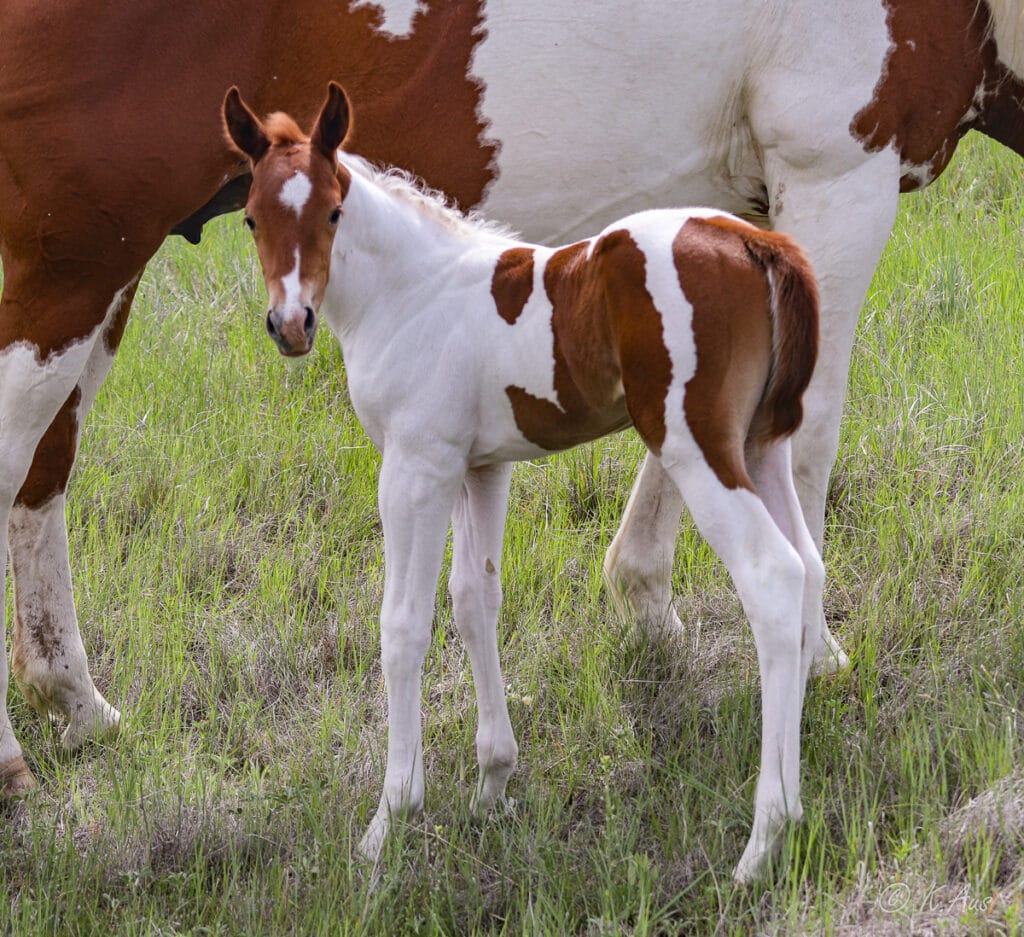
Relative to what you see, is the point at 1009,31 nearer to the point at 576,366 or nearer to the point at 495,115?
the point at 495,115

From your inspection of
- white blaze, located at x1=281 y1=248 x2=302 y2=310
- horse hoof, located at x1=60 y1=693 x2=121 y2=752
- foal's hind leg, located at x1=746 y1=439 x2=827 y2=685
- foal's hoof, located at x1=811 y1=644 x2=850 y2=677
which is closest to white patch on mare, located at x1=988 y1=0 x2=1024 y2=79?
foal's hind leg, located at x1=746 y1=439 x2=827 y2=685

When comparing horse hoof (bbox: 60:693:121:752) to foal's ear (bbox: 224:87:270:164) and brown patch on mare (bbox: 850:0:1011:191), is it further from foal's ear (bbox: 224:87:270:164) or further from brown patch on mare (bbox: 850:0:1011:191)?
brown patch on mare (bbox: 850:0:1011:191)

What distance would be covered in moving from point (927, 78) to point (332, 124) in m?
1.65

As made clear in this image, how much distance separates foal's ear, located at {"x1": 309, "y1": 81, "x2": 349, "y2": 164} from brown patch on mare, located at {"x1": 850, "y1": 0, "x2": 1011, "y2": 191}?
1.39m

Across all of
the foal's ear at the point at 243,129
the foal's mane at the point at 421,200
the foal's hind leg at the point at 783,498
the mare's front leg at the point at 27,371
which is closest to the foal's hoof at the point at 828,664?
the foal's hind leg at the point at 783,498

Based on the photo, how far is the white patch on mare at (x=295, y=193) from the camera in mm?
2723

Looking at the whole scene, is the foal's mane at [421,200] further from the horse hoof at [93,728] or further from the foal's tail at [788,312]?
the horse hoof at [93,728]

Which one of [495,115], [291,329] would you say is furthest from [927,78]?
[291,329]

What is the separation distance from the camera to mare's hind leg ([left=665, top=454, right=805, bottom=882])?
266 cm

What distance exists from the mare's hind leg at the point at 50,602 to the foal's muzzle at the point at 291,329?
1.42 metres

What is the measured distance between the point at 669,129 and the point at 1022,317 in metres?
2.35

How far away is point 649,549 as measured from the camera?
13.5ft

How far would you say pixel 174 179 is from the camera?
346 centimetres

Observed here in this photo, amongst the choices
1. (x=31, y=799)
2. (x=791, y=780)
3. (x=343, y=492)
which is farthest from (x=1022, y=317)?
(x=31, y=799)
